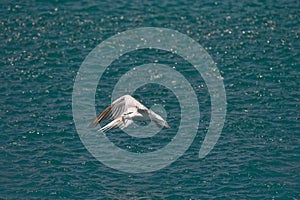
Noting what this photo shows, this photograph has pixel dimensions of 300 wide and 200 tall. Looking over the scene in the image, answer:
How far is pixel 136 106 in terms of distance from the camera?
60.1 meters

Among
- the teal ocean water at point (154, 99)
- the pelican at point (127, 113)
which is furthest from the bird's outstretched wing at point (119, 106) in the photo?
the teal ocean water at point (154, 99)

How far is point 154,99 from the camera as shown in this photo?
80312mm

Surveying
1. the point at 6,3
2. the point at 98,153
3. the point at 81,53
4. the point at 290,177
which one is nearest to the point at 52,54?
the point at 81,53

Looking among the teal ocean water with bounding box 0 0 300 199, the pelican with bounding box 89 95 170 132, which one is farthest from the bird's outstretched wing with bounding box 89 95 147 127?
the teal ocean water with bounding box 0 0 300 199

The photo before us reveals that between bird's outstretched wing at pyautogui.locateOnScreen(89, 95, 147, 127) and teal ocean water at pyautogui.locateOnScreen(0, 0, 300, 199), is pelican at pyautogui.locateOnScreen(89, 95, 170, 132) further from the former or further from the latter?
teal ocean water at pyautogui.locateOnScreen(0, 0, 300, 199)

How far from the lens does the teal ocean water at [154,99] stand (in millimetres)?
67062

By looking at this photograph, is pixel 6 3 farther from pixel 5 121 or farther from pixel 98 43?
pixel 5 121

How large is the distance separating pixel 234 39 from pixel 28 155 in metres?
31.8

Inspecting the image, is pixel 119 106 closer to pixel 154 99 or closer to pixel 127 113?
pixel 127 113

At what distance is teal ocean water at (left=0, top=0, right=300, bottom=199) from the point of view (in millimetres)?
67062

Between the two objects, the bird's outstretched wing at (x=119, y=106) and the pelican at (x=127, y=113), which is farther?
the bird's outstretched wing at (x=119, y=106)

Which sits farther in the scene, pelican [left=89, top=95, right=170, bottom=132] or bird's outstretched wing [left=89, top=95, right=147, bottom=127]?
bird's outstretched wing [left=89, top=95, right=147, bottom=127]

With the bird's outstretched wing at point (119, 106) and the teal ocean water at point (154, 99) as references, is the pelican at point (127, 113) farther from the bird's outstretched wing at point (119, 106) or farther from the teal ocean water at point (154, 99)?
the teal ocean water at point (154, 99)

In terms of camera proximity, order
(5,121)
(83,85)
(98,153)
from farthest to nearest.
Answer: (83,85), (5,121), (98,153)
